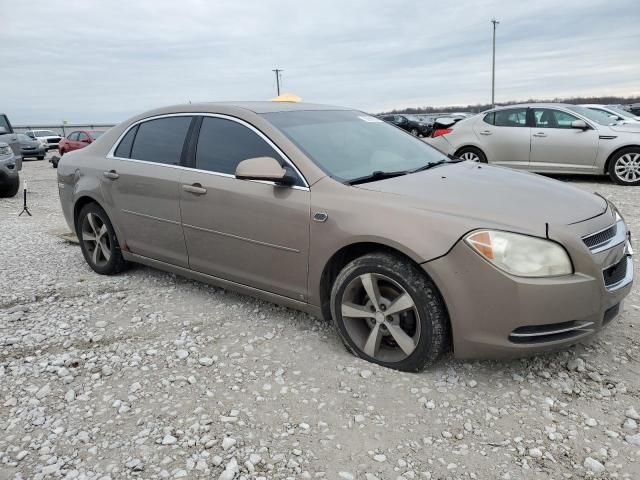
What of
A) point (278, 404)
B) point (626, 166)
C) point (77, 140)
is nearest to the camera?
point (278, 404)

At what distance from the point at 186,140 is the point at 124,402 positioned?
6.74 ft

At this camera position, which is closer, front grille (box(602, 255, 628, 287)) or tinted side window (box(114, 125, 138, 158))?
front grille (box(602, 255, 628, 287))

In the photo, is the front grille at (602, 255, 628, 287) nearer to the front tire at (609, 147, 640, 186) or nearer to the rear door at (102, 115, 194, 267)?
the rear door at (102, 115, 194, 267)

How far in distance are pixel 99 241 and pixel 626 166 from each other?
28.8 ft

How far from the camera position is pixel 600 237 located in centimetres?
286

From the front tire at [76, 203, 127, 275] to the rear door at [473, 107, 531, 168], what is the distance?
25.3 ft

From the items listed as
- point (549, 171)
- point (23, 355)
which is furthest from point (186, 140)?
point (549, 171)

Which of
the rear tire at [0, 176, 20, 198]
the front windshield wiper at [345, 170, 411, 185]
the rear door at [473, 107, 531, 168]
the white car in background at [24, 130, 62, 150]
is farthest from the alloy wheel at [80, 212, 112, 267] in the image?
the white car in background at [24, 130, 62, 150]

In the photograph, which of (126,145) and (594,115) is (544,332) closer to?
(126,145)

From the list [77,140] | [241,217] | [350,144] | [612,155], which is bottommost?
[612,155]

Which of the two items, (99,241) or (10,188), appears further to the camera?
(10,188)

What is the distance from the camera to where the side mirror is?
129 inches

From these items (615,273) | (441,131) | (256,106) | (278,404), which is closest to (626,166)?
(441,131)

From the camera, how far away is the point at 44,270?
529 centimetres
